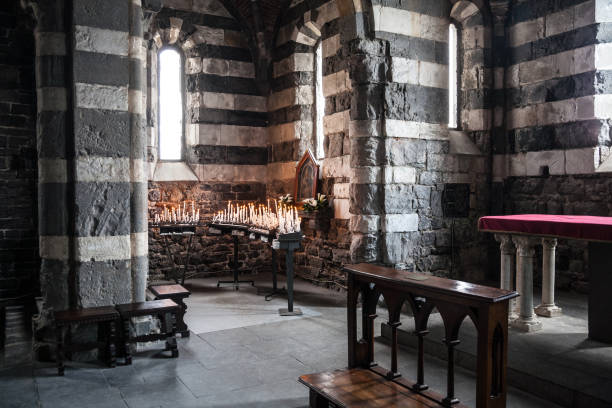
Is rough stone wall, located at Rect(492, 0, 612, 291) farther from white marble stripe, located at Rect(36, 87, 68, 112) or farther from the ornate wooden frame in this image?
white marble stripe, located at Rect(36, 87, 68, 112)

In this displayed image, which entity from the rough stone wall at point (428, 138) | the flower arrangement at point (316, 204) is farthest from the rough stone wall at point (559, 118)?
the flower arrangement at point (316, 204)

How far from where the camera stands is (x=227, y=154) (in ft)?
28.7

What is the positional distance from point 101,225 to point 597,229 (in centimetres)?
426

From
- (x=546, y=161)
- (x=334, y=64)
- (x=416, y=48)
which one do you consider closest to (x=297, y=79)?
(x=334, y=64)

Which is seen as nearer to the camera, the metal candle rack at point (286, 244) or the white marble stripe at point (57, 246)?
the white marble stripe at point (57, 246)

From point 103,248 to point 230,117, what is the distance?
468 centimetres

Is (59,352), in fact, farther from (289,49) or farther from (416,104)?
(289,49)

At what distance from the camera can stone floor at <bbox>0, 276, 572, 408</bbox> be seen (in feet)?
11.6

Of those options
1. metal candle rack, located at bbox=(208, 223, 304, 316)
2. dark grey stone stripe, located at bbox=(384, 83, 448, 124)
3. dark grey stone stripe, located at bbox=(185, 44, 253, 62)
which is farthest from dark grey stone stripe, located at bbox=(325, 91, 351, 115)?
dark grey stone stripe, located at bbox=(185, 44, 253, 62)

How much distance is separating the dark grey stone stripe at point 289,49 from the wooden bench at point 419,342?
5.69 m

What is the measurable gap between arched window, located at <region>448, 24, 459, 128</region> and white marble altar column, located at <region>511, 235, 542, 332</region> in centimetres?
335

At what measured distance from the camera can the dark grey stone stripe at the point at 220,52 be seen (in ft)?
27.9

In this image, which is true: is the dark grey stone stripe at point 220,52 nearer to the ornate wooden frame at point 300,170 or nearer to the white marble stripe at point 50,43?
the ornate wooden frame at point 300,170

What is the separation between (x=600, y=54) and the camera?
619cm
